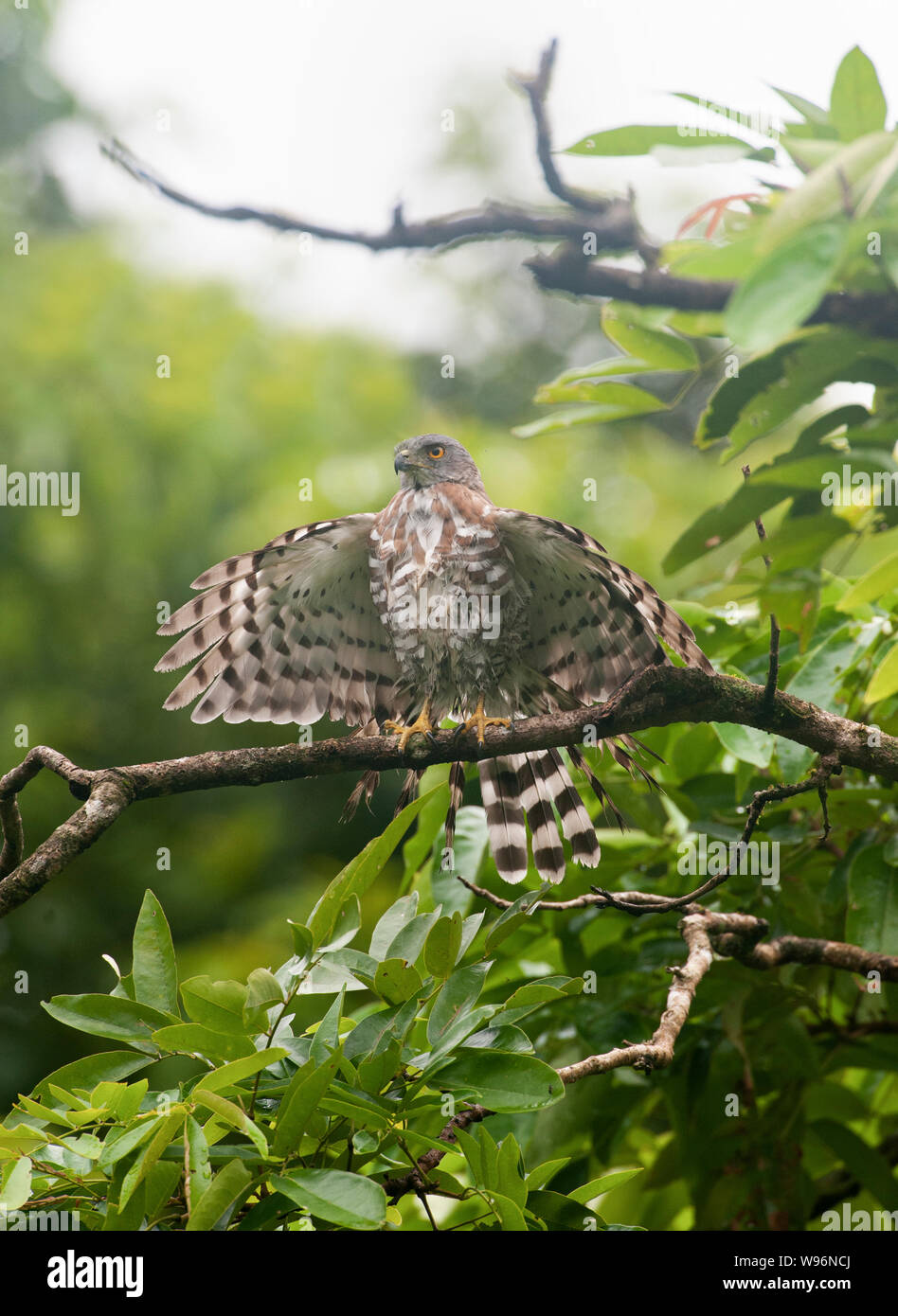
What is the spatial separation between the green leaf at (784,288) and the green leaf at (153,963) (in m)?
0.85

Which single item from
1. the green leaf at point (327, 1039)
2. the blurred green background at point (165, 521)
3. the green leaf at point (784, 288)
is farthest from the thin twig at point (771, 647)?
the blurred green background at point (165, 521)

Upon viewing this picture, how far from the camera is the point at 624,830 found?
201 cm

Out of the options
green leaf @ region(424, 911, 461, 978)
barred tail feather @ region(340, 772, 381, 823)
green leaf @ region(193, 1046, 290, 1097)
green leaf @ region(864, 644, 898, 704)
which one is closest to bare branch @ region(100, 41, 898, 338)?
green leaf @ region(864, 644, 898, 704)

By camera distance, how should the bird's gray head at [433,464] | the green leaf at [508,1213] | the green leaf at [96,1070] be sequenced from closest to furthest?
1. the green leaf at [508,1213]
2. the green leaf at [96,1070]
3. the bird's gray head at [433,464]

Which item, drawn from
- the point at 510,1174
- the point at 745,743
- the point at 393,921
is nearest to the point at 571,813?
the point at 745,743

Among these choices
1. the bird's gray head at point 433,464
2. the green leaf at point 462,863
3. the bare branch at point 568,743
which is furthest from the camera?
the bird's gray head at point 433,464

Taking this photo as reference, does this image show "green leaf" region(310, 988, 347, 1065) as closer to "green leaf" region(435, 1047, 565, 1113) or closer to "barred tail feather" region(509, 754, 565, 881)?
"green leaf" region(435, 1047, 565, 1113)

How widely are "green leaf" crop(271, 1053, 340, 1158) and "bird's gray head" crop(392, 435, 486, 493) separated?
6.42 ft

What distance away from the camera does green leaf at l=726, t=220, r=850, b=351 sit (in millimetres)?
961

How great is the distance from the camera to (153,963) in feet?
3.90

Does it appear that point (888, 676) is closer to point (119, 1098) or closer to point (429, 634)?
point (119, 1098)

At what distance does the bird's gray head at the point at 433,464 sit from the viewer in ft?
9.33

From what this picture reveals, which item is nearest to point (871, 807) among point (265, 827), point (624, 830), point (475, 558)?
point (624, 830)

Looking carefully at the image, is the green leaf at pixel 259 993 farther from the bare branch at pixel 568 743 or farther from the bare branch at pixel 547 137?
the bare branch at pixel 547 137
